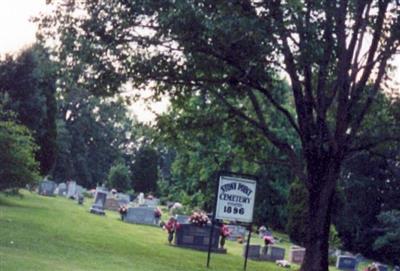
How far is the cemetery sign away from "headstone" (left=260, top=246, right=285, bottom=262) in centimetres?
541

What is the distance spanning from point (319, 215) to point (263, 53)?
12.9 feet

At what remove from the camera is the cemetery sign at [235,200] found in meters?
18.5

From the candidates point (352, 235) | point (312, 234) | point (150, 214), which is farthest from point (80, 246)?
point (352, 235)

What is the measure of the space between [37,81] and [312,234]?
30513mm

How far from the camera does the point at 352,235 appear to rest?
47344 millimetres

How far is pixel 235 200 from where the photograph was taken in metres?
18.6

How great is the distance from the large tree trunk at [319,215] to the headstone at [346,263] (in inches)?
537

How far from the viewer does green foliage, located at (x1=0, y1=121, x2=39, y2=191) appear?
27892 mm

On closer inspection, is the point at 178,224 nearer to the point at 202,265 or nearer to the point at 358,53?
the point at 202,265

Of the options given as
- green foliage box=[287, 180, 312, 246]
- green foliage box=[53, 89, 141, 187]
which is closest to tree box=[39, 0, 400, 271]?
green foliage box=[287, 180, 312, 246]

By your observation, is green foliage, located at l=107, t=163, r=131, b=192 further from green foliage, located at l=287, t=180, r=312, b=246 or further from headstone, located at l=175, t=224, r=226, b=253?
headstone, located at l=175, t=224, r=226, b=253

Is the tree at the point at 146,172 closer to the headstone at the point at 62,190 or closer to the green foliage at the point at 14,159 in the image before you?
the headstone at the point at 62,190

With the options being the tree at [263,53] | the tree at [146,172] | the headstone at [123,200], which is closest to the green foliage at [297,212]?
the headstone at [123,200]

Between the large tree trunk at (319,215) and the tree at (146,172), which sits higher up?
the tree at (146,172)
